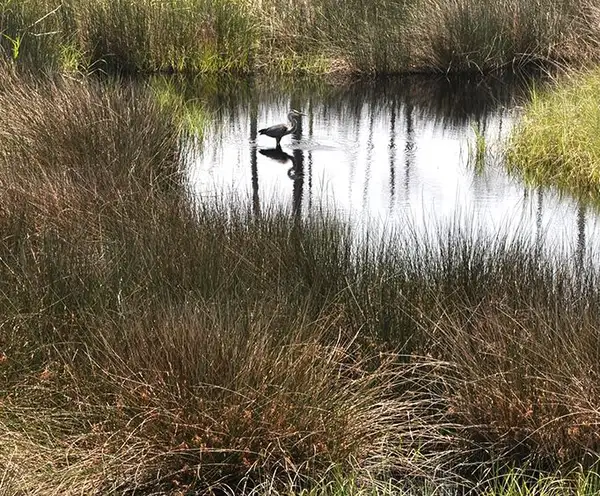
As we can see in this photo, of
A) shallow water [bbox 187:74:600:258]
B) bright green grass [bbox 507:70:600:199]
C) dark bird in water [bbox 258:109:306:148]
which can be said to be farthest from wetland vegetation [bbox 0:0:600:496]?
dark bird in water [bbox 258:109:306:148]

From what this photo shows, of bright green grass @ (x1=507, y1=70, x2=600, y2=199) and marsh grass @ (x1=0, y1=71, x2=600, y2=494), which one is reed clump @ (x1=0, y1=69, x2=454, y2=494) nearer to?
marsh grass @ (x1=0, y1=71, x2=600, y2=494)

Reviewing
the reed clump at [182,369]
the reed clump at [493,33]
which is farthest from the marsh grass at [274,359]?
the reed clump at [493,33]

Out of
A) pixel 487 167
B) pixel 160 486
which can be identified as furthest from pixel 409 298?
pixel 487 167

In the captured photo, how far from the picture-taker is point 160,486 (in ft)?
10.4

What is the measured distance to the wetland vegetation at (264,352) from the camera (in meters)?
3.17

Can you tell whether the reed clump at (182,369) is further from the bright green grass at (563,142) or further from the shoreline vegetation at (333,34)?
the shoreline vegetation at (333,34)

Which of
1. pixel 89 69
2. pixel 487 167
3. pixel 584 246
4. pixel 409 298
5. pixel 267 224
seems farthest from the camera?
pixel 89 69

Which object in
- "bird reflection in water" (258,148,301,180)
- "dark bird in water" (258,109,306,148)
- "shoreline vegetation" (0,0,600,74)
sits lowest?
"bird reflection in water" (258,148,301,180)

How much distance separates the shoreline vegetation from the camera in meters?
11.7

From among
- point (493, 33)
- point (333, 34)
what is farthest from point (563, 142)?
point (333, 34)

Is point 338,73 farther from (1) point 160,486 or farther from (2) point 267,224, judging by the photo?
(1) point 160,486

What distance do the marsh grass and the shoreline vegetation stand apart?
725cm

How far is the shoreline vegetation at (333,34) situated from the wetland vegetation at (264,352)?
5813mm

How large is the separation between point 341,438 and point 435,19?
9.02m
